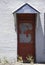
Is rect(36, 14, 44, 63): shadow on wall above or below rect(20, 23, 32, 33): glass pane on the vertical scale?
below

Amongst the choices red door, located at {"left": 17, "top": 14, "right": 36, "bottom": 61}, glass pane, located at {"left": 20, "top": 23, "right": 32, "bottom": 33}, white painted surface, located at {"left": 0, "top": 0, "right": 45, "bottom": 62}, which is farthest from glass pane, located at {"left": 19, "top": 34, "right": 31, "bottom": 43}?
white painted surface, located at {"left": 0, "top": 0, "right": 45, "bottom": 62}

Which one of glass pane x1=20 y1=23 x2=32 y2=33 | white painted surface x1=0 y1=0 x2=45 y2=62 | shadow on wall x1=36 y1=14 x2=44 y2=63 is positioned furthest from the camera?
glass pane x1=20 y1=23 x2=32 y2=33

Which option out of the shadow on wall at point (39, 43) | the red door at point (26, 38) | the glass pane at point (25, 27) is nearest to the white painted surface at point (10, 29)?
the shadow on wall at point (39, 43)

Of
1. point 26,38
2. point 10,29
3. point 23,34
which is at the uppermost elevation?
point 10,29

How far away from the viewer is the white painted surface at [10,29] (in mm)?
15805

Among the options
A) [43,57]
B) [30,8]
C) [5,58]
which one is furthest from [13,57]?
[30,8]

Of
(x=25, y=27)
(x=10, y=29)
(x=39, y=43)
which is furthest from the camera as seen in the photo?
(x=25, y=27)

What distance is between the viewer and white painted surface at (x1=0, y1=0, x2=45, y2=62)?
51.9ft

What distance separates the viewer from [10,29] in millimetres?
15883

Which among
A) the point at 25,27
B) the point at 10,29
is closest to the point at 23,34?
the point at 25,27

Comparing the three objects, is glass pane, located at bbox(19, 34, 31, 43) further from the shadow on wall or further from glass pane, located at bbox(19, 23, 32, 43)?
the shadow on wall

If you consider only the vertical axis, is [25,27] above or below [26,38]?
above

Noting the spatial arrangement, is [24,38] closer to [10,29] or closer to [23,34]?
[23,34]

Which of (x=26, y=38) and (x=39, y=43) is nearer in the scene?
(x=39, y=43)
